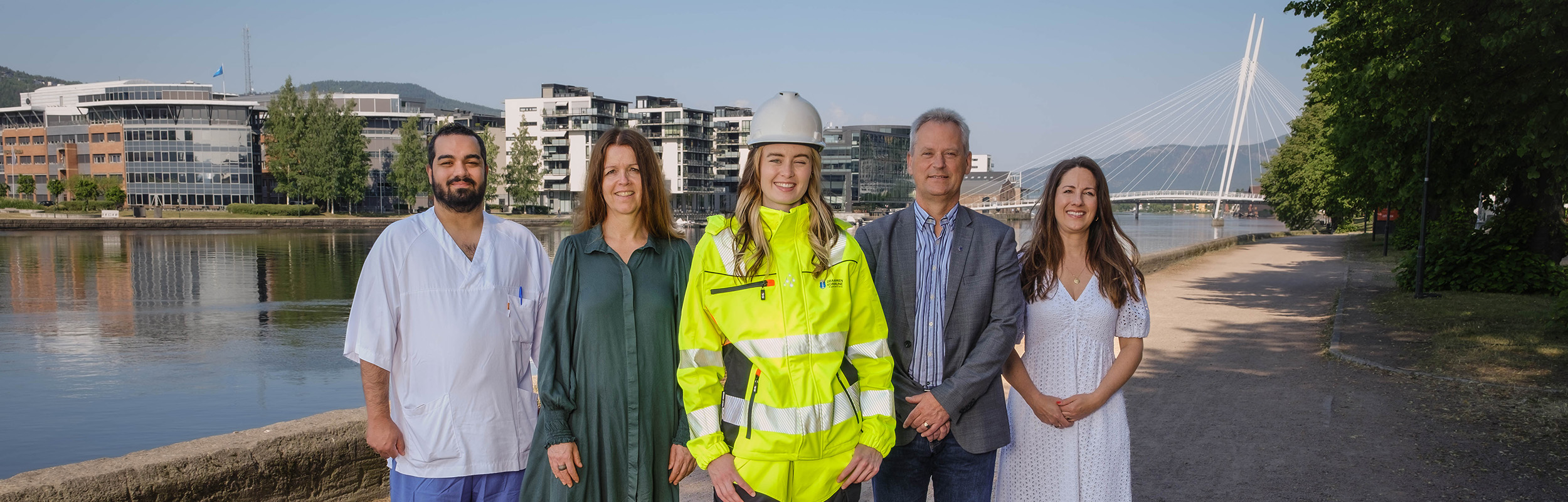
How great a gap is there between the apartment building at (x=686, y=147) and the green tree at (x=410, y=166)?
28048 millimetres

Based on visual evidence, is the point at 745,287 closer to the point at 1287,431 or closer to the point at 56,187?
the point at 1287,431

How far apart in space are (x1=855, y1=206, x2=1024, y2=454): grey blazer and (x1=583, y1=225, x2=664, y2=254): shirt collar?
2.19ft

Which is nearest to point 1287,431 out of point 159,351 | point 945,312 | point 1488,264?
point 945,312

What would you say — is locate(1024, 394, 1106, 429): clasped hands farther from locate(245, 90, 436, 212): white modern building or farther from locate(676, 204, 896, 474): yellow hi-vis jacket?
locate(245, 90, 436, 212): white modern building

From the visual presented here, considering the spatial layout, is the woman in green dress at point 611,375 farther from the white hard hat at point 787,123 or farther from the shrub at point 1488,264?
the shrub at point 1488,264

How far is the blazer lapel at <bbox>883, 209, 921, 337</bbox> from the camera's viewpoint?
118 inches

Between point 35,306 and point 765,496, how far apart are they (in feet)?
84.0

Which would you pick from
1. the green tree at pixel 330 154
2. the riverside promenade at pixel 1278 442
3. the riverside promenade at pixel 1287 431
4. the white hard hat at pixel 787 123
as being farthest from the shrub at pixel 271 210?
the white hard hat at pixel 787 123

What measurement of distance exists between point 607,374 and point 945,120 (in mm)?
1356

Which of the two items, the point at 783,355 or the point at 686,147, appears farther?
the point at 686,147

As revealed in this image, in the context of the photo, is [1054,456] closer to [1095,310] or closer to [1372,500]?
Answer: [1095,310]

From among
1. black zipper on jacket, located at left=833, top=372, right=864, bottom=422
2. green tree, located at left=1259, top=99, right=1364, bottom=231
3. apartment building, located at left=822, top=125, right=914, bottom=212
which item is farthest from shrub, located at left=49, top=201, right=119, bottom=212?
black zipper on jacket, located at left=833, top=372, right=864, bottom=422

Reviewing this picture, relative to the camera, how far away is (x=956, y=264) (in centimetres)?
300

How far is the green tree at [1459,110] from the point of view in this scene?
9.10 m
